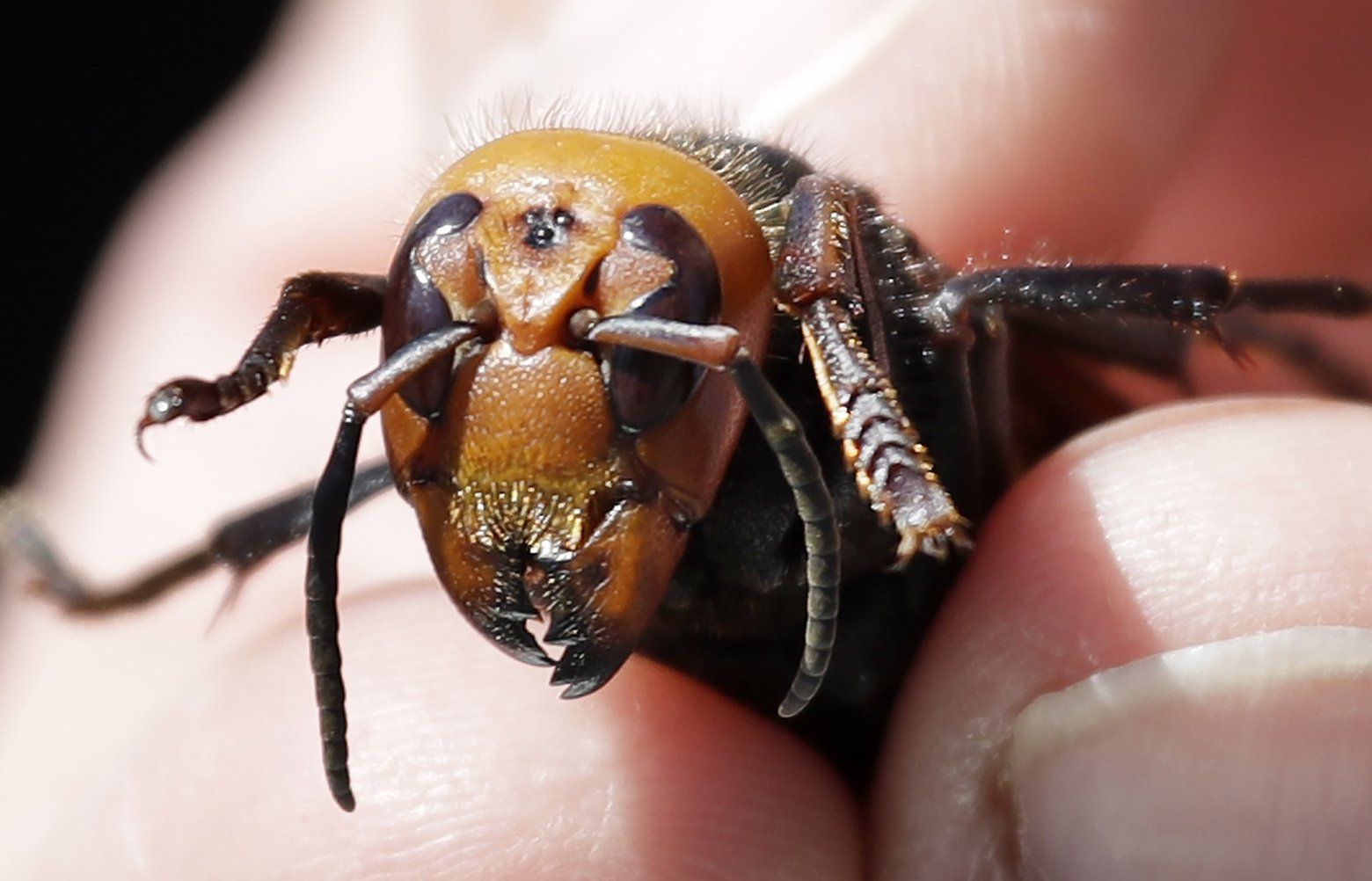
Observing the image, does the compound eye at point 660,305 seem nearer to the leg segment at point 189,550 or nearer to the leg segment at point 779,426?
the leg segment at point 779,426

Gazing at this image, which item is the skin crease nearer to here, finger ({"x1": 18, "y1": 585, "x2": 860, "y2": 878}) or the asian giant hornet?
finger ({"x1": 18, "y1": 585, "x2": 860, "y2": 878})

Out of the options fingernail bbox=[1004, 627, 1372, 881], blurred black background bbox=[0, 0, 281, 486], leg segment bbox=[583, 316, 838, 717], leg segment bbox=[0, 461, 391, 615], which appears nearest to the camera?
leg segment bbox=[583, 316, 838, 717]

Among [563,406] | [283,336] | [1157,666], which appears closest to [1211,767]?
[1157,666]

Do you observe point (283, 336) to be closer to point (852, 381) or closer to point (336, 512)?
point (336, 512)

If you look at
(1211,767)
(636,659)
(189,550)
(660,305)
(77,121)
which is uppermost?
(660,305)

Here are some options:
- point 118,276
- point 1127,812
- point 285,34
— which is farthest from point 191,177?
point 1127,812

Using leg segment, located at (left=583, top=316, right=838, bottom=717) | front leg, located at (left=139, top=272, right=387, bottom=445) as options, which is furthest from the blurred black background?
leg segment, located at (left=583, top=316, right=838, bottom=717)

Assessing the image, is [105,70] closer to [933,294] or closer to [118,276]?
[118,276]
